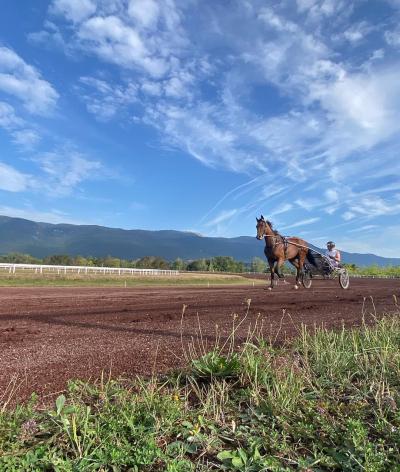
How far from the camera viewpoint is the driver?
20797mm

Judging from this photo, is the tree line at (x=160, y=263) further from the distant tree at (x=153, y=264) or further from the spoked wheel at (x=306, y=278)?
the spoked wheel at (x=306, y=278)

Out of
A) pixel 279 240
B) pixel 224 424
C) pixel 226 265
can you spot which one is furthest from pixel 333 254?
pixel 226 265

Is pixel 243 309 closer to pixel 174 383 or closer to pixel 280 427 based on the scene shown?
pixel 174 383

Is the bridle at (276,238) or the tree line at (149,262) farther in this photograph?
the tree line at (149,262)

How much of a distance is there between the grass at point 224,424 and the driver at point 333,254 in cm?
1760

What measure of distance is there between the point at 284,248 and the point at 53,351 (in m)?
14.9

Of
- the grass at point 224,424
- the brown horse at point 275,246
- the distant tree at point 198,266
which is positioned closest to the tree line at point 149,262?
the distant tree at point 198,266

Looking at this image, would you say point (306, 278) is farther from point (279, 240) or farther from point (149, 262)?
point (149, 262)

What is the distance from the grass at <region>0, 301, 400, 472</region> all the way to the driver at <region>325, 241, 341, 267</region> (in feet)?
57.7

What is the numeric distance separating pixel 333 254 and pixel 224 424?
19.2 m

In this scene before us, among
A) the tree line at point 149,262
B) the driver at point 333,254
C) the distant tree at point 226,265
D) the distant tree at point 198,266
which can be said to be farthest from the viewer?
the distant tree at point 226,265

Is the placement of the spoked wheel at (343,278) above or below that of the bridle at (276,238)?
below

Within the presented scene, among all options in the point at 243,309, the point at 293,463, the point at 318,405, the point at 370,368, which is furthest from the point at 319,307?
the point at 293,463

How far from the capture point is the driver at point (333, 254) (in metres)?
20.8
